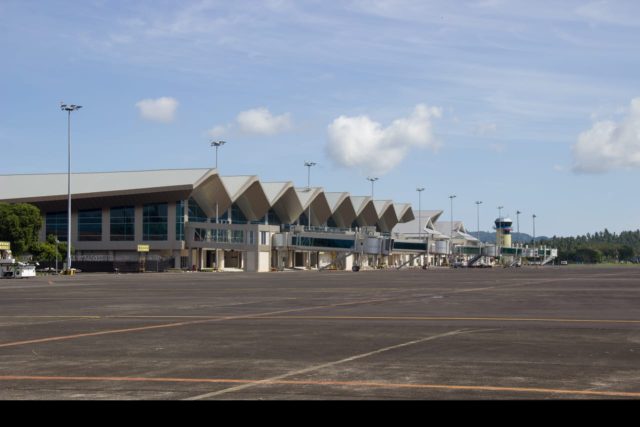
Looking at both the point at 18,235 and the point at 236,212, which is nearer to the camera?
the point at 18,235

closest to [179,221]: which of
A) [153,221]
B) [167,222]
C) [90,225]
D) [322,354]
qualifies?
[167,222]

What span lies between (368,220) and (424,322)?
15482 cm

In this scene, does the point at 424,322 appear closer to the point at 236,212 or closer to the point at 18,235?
the point at 18,235

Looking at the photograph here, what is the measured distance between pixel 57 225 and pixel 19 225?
18.2 meters

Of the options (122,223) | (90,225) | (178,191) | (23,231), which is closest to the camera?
(23,231)

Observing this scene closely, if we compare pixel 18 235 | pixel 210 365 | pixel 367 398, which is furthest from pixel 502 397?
pixel 18 235

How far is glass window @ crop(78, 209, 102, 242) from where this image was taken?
116m

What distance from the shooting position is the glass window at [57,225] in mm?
116875

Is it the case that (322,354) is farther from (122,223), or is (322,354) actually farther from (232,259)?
(232,259)

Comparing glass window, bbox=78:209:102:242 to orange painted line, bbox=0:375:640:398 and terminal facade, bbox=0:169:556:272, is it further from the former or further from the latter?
orange painted line, bbox=0:375:640:398

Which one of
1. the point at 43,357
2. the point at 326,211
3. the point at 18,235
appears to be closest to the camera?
the point at 43,357

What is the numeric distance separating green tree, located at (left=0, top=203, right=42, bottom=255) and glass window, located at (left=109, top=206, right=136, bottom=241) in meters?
14.3

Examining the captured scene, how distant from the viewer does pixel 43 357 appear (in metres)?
14.8

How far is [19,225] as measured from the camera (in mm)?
99062
